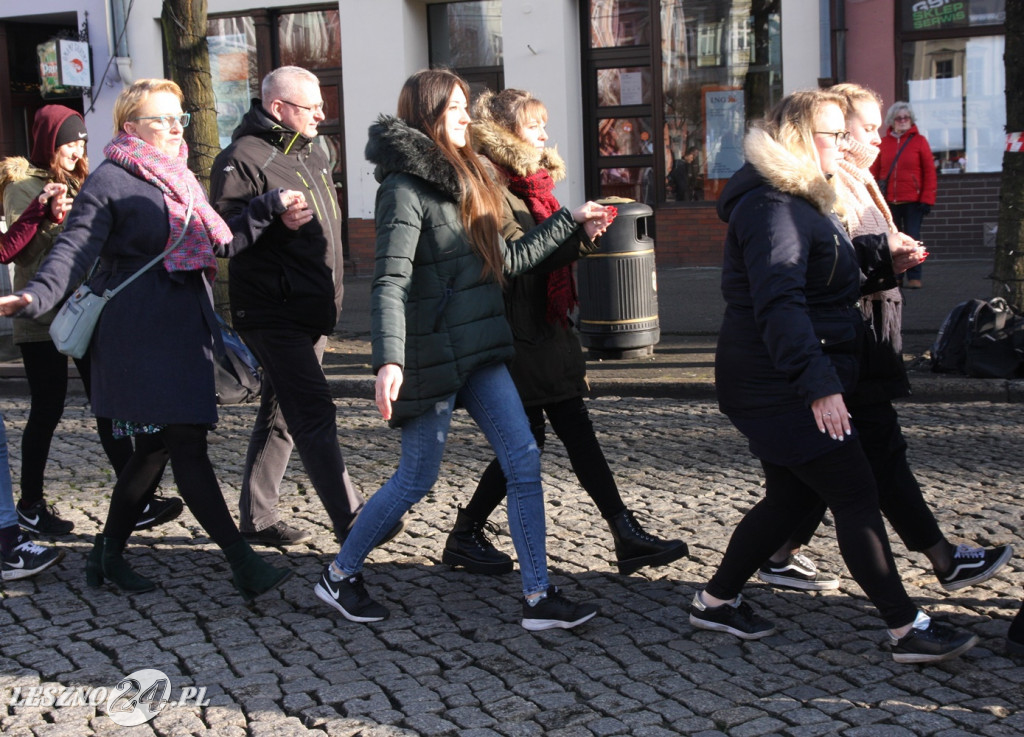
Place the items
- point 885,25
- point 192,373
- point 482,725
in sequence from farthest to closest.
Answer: point 885,25 → point 192,373 → point 482,725

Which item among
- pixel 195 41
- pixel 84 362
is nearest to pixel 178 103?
pixel 84 362

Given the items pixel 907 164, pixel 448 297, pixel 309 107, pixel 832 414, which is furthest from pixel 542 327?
pixel 907 164

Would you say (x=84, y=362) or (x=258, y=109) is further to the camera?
(x=84, y=362)

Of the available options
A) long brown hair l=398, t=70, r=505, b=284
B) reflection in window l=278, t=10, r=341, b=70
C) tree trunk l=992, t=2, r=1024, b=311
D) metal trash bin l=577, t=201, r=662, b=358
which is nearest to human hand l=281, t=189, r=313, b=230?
long brown hair l=398, t=70, r=505, b=284

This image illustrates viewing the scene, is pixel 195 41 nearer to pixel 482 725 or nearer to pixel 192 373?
pixel 192 373

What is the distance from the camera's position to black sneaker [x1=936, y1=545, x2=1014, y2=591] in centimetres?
428

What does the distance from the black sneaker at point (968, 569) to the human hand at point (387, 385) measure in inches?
75.6

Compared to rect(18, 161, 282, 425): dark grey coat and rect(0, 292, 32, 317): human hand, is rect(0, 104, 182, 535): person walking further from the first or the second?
rect(0, 292, 32, 317): human hand

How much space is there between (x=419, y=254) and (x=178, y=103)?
1213 millimetres

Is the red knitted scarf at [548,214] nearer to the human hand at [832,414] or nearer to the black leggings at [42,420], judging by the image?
the human hand at [832,414]

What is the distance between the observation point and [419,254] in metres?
4.18

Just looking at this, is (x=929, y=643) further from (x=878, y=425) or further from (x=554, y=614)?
(x=554, y=614)

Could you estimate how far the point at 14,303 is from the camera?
422 centimetres

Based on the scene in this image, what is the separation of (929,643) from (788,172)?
142cm
